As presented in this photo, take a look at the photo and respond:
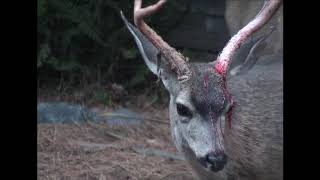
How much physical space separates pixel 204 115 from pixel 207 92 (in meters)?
0.15

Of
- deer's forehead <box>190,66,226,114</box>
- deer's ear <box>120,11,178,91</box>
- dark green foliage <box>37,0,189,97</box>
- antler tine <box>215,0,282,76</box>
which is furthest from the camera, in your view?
dark green foliage <box>37,0,189,97</box>

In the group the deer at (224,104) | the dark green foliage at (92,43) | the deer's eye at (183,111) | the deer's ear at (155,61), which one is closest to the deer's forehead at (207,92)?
the deer at (224,104)

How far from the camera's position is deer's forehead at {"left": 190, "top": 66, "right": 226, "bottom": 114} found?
422 centimetres

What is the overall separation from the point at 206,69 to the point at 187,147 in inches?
23.9

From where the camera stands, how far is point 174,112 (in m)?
4.68

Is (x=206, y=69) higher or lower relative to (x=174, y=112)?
higher

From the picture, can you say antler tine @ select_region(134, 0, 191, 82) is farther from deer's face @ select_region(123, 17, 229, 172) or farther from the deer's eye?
the deer's eye

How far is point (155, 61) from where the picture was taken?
479cm

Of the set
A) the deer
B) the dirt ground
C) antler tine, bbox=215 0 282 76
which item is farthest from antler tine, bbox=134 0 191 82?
the dirt ground

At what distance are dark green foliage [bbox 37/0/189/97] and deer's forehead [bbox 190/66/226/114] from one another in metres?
3.15
